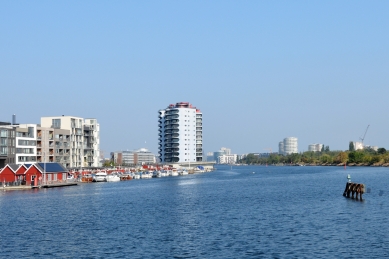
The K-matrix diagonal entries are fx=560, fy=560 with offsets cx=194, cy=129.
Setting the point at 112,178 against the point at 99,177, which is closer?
the point at 99,177

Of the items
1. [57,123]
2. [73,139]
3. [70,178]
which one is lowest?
[70,178]

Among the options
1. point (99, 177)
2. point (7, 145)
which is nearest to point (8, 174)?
point (7, 145)

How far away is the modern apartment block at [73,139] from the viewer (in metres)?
147

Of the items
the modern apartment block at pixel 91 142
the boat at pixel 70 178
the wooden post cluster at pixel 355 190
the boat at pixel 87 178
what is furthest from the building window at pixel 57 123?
the wooden post cluster at pixel 355 190

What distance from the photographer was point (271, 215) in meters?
55.0

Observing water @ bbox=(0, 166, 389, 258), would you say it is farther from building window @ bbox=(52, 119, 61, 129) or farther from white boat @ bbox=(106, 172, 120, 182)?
building window @ bbox=(52, 119, 61, 129)

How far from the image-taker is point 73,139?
152625 mm

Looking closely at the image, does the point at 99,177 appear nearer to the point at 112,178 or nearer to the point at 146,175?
the point at 112,178

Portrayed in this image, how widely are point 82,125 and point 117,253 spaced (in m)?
124

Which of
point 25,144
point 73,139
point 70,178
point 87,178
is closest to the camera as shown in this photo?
point 70,178

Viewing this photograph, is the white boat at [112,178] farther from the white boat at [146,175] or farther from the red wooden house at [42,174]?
the red wooden house at [42,174]

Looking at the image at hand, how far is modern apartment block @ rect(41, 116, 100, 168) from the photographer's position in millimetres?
146625

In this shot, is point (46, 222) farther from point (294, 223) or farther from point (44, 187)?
point (44, 187)

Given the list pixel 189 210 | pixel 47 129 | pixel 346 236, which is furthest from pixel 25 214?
pixel 47 129
